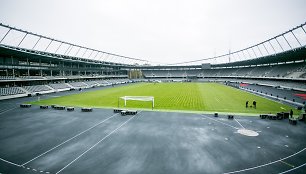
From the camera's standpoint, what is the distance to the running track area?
12445 mm

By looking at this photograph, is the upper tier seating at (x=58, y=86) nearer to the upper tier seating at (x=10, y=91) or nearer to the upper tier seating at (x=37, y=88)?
the upper tier seating at (x=37, y=88)

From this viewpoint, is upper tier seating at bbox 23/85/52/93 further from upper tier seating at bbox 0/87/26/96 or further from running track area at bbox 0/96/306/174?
running track area at bbox 0/96/306/174

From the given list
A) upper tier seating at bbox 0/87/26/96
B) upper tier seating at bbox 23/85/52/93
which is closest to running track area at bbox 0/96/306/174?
upper tier seating at bbox 0/87/26/96

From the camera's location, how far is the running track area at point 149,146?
12.4 meters

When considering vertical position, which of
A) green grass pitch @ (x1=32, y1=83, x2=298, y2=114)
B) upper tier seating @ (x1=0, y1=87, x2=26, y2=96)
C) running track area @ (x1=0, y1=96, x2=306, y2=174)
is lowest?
running track area @ (x1=0, y1=96, x2=306, y2=174)

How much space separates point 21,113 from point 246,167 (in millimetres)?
33336

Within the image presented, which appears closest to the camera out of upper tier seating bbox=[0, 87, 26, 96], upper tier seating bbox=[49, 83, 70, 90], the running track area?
the running track area

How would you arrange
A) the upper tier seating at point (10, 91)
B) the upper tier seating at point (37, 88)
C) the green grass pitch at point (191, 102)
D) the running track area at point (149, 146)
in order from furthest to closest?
1. the upper tier seating at point (37, 88)
2. the upper tier seating at point (10, 91)
3. the green grass pitch at point (191, 102)
4. the running track area at point (149, 146)

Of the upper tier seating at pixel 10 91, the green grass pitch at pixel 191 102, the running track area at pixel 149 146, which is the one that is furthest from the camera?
the upper tier seating at pixel 10 91

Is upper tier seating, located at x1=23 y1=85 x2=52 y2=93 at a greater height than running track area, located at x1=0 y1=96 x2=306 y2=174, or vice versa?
upper tier seating, located at x1=23 y1=85 x2=52 y2=93

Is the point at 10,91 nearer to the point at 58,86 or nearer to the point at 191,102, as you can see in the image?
the point at 58,86

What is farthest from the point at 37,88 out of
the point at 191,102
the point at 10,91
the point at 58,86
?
the point at 191,102

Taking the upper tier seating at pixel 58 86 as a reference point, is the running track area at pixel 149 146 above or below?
below

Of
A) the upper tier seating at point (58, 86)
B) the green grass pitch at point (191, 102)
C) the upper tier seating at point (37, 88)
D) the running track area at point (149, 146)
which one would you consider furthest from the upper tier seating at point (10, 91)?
the running track area at point (149, 146)
